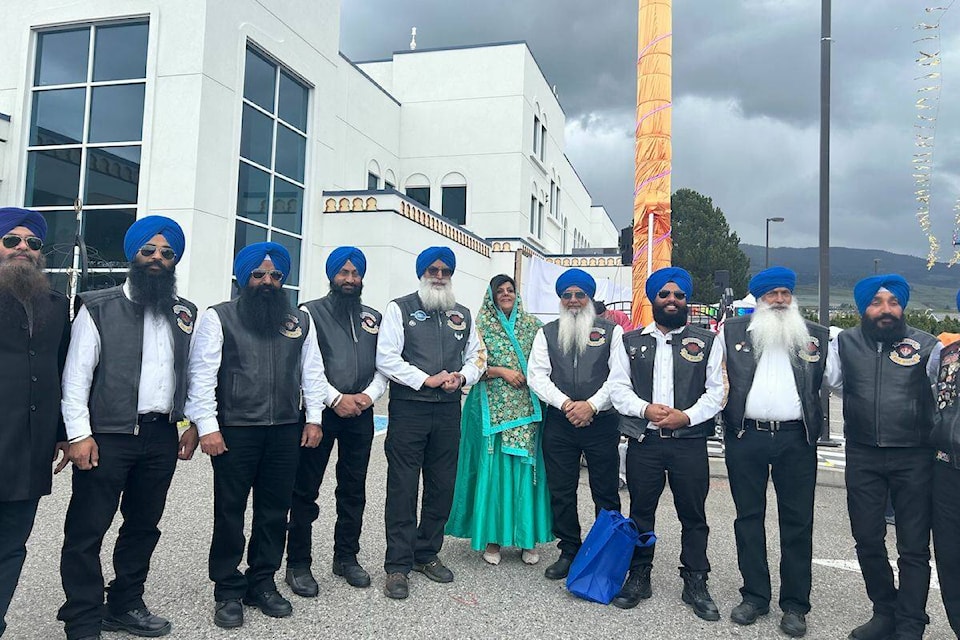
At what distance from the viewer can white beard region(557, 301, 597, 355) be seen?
4.33 m

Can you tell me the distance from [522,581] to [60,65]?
524 inches

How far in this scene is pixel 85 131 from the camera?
12023 mm

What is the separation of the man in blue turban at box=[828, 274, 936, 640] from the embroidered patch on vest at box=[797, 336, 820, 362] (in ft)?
0.44

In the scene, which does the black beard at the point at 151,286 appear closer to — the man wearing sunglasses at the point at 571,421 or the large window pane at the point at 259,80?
the man wearing sunglasses at the point at 571,421

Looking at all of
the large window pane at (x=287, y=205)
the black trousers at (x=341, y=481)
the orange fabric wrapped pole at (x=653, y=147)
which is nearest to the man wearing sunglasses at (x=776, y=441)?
the black trousers at (x=341, y=481)

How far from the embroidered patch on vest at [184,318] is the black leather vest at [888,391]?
11.9 ft

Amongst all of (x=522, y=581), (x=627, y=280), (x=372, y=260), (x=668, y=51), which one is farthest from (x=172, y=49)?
(x=627, y=280)

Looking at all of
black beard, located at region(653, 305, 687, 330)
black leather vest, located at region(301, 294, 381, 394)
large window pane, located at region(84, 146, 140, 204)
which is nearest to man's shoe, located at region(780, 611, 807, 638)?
black beard, located at region(653, 305, 687, 330)

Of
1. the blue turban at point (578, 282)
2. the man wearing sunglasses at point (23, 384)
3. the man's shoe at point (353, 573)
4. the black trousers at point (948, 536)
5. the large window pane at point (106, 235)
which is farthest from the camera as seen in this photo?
the large window pane at point (106, 235)

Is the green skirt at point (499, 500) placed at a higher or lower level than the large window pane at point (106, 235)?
lower

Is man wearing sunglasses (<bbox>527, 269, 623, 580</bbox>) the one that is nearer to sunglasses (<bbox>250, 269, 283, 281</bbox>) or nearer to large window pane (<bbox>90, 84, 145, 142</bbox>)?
sunglasses (<bbox>250, 269, 283, 281</bbox>)

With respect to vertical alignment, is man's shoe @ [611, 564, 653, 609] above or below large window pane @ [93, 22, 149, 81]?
below

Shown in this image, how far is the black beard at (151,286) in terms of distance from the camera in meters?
3.30

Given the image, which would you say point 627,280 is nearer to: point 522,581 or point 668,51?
point 668,51
